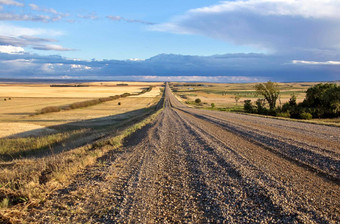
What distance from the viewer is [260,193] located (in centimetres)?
608

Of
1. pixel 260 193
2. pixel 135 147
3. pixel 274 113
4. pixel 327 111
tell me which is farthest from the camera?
pixel 274 113

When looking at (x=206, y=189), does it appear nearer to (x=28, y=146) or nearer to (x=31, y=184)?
(x=31, y=184)

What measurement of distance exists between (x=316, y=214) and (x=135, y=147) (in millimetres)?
8531

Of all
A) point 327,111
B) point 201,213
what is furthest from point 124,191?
point 327,111

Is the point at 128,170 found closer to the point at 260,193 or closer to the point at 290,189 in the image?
the point at 260,193

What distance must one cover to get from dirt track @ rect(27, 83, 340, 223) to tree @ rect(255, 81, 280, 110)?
3898cm

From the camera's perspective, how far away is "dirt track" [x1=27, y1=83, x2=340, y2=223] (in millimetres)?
5160

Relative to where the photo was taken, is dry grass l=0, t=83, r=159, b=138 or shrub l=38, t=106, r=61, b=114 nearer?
dry grass l=0, t=83, r=159, b=138

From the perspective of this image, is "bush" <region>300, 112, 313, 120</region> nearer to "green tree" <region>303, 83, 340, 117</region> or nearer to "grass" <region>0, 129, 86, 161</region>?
"green tree" <region>303, 83, 340, 117</region>

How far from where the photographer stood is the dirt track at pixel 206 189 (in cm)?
516

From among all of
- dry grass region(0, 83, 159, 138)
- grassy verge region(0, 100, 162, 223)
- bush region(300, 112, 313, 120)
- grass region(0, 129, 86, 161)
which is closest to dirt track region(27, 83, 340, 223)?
grassy verge region(0, 100, 162, 223)

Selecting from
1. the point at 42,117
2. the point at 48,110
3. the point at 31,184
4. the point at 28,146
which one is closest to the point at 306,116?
the point at 28,146

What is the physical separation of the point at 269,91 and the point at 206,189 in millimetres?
45629

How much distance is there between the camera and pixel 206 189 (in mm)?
6492
